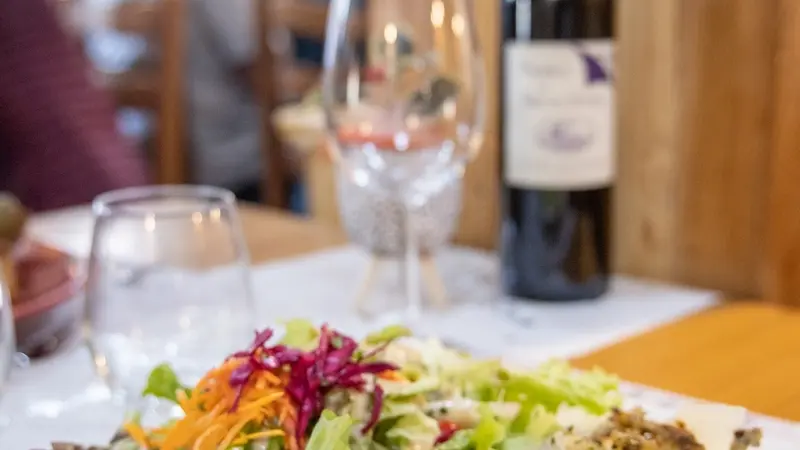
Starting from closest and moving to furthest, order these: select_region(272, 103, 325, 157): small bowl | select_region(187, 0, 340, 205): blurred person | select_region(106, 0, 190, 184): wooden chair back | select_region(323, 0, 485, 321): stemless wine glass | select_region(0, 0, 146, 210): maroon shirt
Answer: select_region(323, 0, 485, 321): stemless wine glass
select_region(272, 103, 325, 157): small bowl
select_region(0, 0, 146, 210): maroon shirt
select_region(106, 0, 190, 184): wooden chair back
select_region(187, 0, 340, 205): blurred person

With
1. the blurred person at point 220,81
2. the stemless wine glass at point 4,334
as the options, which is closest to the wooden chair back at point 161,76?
the blurred person at point 220,81

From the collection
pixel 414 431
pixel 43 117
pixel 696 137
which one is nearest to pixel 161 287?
pixel 414 431

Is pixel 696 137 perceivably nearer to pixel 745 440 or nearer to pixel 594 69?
pixel 594 69

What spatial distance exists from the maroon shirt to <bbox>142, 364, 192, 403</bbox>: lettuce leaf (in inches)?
48.9

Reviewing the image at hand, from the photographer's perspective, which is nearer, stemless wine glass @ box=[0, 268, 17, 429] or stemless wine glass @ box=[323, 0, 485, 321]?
stemless wine glass @ box=[0, 268, 17, 429]

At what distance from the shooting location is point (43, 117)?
1591 millimetres

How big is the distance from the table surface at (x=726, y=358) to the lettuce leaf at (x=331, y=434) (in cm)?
23

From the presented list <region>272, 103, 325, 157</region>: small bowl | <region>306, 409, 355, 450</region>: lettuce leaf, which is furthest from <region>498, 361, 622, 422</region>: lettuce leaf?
<region>272, 103, 325, 157</region>: small bowl

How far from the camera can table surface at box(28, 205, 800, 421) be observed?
552 millimetres

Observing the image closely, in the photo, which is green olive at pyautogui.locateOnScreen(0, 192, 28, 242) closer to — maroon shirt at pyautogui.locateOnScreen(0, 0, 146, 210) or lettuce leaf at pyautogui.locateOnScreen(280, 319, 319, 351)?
lettuce leaf at pyautogui.locateOnScreen(280, 319, 319, 351)

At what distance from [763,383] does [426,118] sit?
275mm

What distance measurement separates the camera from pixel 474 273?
86 cm

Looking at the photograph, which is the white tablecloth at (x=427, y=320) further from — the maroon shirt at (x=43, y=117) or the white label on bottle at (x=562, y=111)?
the maroon shirt at (x=43, y=117)

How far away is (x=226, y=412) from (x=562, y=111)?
0.41 meters
